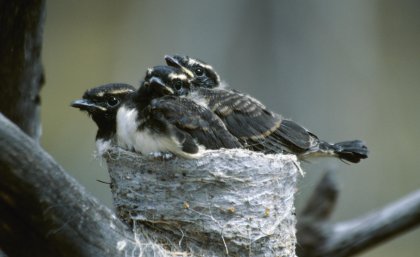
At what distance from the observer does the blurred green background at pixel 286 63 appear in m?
7.45

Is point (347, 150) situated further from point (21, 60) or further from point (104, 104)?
point (21, 60)

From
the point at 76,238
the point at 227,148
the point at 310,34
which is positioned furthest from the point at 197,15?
the point at 76,238

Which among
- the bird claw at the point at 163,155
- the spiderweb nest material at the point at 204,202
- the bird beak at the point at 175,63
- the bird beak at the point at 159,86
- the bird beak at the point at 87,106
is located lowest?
the spiderweb nest material at the point at 204,202

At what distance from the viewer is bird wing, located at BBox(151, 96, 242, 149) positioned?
142 inches

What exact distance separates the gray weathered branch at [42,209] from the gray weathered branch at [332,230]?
7.87 ft

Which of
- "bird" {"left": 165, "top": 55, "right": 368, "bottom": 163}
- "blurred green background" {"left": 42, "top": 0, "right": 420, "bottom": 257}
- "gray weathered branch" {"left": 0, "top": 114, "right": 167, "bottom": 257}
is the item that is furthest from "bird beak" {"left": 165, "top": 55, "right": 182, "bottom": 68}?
"blurred green background" {"left": 42, "top": 0, "right": 420, "bottom": 257}

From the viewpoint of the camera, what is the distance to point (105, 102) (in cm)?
411

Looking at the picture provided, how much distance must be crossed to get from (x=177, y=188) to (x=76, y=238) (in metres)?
0.88

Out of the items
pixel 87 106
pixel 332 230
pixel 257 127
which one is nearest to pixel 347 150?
pixel 257 127

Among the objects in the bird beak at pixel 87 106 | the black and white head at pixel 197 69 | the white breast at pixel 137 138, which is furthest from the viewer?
the black and white head at pixel 197 69

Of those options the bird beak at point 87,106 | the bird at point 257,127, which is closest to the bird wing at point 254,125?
the bird at point 257,127

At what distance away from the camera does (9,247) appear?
2.75m

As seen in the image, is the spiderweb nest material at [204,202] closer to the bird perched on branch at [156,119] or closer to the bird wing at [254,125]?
the bird perched on branch at [156,119]

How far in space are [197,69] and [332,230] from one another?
1.50m
